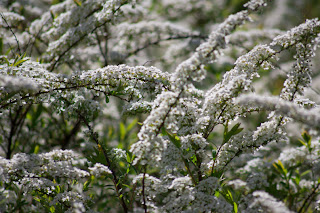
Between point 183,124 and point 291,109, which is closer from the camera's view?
point 291,109

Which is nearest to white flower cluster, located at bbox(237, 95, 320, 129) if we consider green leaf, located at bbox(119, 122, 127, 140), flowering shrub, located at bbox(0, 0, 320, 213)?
flowering shrub, located at bbox(0, 0, 320, 213)

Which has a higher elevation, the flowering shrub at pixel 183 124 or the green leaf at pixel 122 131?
the green leaf at pixel 122 131

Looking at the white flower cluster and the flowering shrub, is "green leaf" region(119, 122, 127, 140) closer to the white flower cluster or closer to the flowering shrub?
the flowering shrub

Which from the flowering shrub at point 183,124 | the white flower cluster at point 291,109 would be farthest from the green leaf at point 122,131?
the white flower cluster at point 291,109

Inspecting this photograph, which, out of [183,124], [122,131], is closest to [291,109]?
[183,124]

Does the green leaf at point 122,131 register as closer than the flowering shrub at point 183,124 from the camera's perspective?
No

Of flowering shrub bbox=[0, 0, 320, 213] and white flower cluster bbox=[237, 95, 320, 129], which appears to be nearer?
white flower cluster bbox=[237, 95, 320, 129]

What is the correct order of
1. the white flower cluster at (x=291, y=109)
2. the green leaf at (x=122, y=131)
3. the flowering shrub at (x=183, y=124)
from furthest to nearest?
the green leaf at (x=122, y=131) → the flowering shrub at (x=183, y=124) → the white flower cluster at (x=291, y=109)

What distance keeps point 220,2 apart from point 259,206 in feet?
21.0

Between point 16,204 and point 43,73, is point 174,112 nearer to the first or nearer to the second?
point 43,73

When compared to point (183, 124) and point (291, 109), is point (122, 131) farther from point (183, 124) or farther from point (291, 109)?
point (291, 109)

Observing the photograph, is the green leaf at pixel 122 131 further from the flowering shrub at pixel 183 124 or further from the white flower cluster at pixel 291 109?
the white flower cluster at pixel 291 109

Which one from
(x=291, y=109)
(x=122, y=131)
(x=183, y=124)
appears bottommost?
(x=291, y=109)

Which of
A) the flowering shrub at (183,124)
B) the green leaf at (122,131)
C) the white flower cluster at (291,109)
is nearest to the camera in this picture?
the white flower cluster at (291,109)
